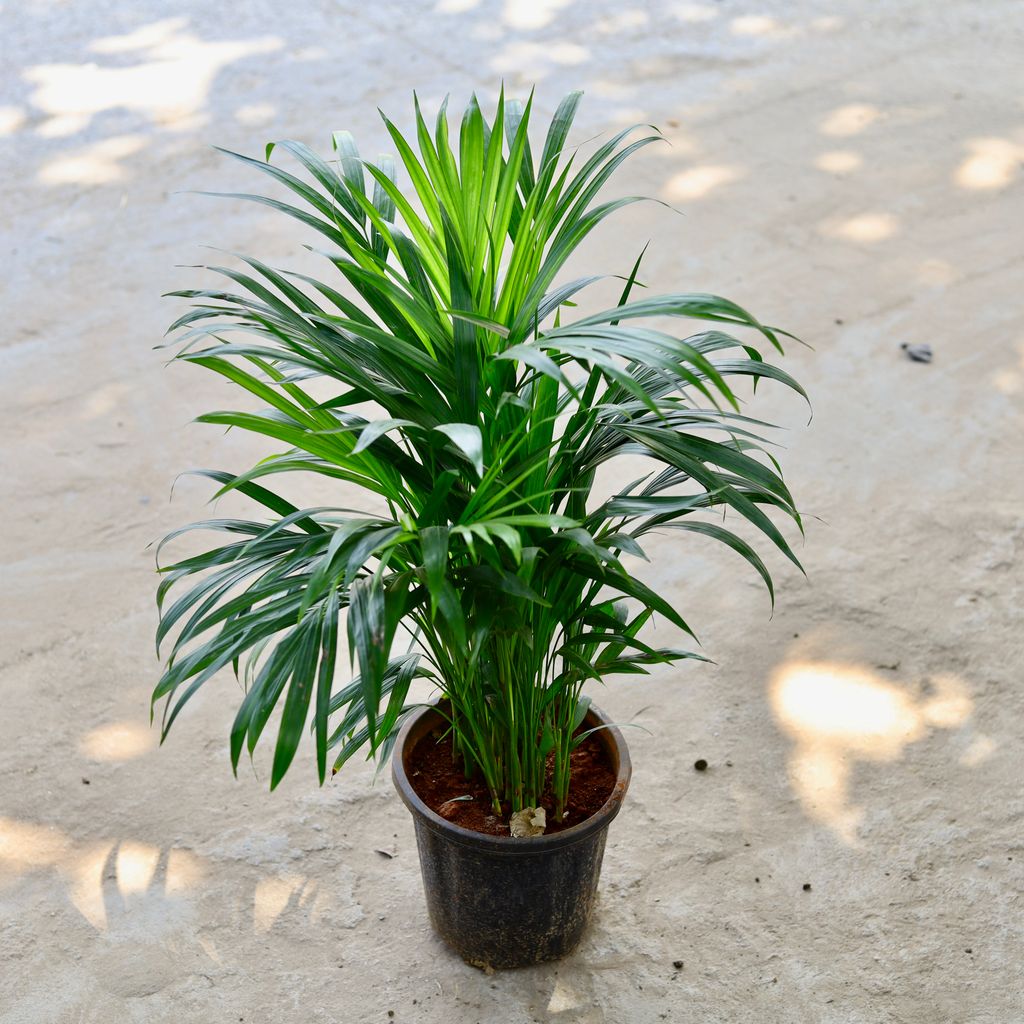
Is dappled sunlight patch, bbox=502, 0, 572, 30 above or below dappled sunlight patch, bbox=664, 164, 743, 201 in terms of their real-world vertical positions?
above

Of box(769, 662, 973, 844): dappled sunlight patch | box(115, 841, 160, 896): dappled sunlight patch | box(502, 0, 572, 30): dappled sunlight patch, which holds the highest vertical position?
box(502, 0, 572, 30): dappled sunlight patch

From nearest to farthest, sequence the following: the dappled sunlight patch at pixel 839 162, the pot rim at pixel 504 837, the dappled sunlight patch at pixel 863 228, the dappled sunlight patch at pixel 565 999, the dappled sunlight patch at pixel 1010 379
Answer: the pot rim at pixel 504 837 → the dappled sunlight patch at pixel 565 999 → the dappled sunlight patch at pixel 1010 379 → the dappled sunlight patch at pixel 863 228 → the dappled sunlight patch at pixel 839 162

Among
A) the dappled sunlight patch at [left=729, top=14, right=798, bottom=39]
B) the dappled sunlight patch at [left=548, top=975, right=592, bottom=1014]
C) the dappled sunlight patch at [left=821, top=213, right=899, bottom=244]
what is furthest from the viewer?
the dappled sunlight patch at [left=729, top=14, right=798, bottom=39]

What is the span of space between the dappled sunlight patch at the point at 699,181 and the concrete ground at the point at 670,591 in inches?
0.6

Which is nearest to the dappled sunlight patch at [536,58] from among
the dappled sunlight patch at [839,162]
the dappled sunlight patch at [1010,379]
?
the dappled sunlight patch at [839,162]

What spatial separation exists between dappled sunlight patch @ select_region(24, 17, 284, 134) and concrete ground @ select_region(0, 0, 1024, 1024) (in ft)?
0.06

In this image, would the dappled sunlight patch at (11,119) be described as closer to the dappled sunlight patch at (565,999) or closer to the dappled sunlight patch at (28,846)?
the dappled sunlight patch at (28,846)

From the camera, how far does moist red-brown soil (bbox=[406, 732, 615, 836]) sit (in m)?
1.71

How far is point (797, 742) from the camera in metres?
2.21

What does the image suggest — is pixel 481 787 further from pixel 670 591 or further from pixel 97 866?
pixel 670 591

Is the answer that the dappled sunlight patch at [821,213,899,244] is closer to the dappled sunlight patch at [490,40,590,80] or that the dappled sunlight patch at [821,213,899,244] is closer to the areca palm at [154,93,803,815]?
the dappled sunlight patch at [490,40,590,80]

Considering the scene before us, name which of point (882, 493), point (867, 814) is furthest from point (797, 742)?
point (882, 493)

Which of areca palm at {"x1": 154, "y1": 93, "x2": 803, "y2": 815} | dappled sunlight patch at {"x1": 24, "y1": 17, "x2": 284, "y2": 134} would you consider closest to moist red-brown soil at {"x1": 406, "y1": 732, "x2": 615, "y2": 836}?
areca palm at {"x1": 154, "y1": 93, "x2": 803, "y2": 815}

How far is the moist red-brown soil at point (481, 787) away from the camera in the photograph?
1.71 meters
